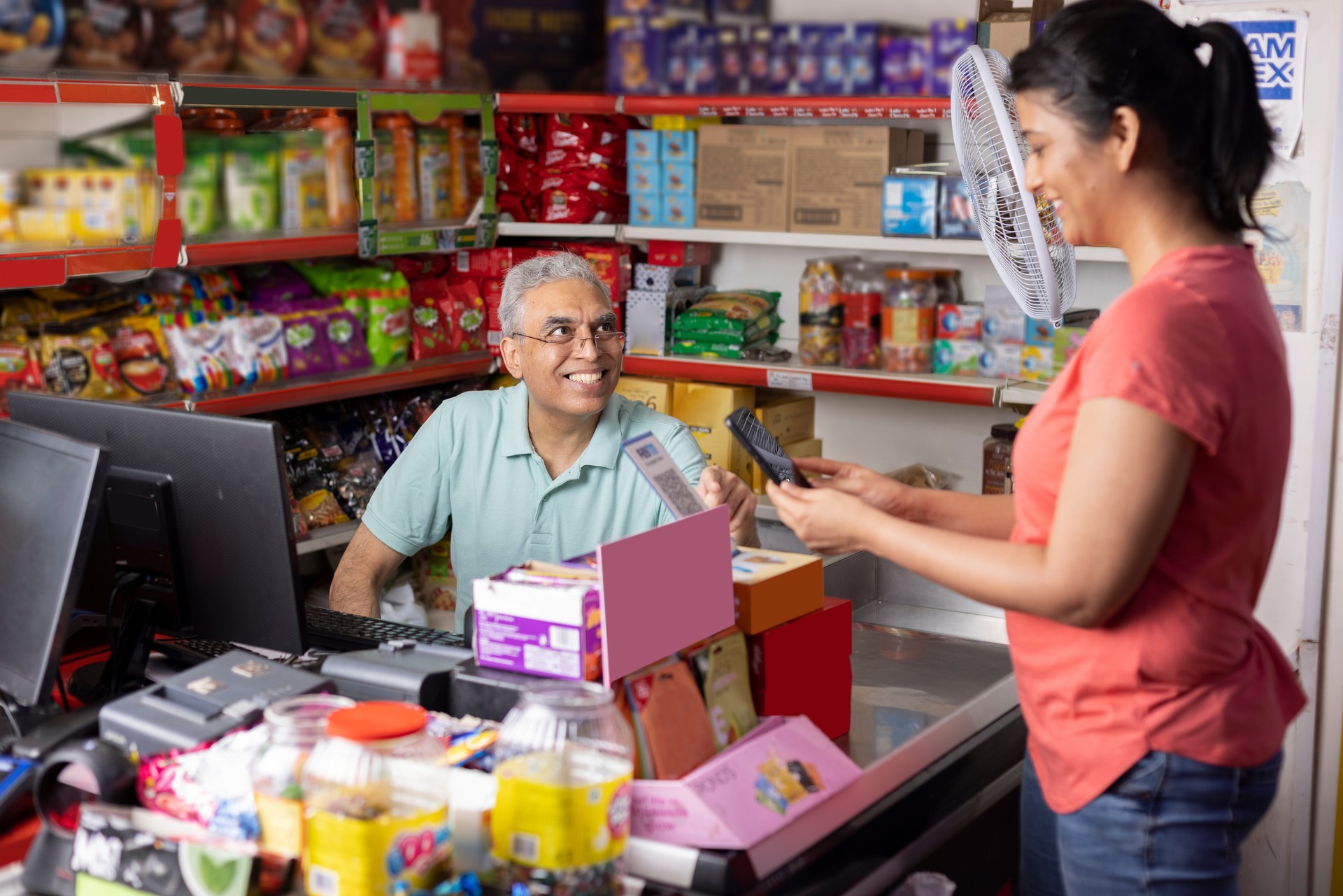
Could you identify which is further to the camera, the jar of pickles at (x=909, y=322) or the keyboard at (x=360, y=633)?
the jar of pickles at (x=909, y=322)

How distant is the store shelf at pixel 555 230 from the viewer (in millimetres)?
4320

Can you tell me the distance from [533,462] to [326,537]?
1597 mm

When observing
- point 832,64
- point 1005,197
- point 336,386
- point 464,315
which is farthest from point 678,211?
point 832,64

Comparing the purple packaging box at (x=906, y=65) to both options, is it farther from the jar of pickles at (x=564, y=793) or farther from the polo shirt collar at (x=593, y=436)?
the polo shirt collar at (x=593, y=436)

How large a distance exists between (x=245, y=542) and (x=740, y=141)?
2.61m

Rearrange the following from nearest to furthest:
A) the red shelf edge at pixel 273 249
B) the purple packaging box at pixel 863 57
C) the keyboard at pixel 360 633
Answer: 1. the purple packaging box at pixel 863 57
2. the keyboard at pixel 360 633
3. the red shelf edge at pixel 273 249

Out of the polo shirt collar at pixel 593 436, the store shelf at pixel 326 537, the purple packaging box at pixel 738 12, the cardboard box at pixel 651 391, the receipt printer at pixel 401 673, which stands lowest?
the store shelf at pixel 326 537

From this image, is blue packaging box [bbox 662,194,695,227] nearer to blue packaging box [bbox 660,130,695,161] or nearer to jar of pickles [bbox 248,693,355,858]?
blue packaging box [bbox 660,130,695,161]

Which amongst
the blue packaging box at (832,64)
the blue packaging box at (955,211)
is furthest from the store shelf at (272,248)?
the blue packaging box at (832,64)

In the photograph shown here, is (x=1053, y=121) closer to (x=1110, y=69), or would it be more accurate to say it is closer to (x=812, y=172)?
(x=1110, y=69)

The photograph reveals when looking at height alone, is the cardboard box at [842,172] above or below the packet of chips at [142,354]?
above

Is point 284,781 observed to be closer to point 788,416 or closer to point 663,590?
point 663,590

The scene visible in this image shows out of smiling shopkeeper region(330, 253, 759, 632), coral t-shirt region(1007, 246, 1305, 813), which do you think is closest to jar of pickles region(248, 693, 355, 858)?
coral t-shirt region(1007, 246, 1305, 813)

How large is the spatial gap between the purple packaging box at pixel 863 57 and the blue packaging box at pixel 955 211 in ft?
8.47
